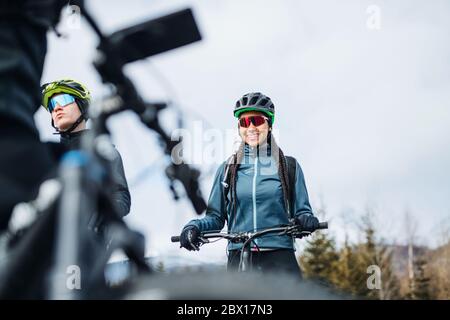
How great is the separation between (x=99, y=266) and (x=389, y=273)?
39.5m

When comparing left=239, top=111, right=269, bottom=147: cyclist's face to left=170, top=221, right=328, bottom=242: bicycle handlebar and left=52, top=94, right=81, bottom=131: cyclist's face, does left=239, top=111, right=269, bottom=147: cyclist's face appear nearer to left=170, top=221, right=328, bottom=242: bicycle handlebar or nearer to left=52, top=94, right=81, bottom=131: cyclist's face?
left=170, top=221, right=328, bottom=242: bicycle handlebar

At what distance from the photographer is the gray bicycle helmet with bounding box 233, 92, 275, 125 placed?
3617 millimetres

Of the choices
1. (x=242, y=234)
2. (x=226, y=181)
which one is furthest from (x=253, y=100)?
(x=242, y=234)

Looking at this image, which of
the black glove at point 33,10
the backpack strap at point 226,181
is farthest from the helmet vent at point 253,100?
the black glove at point 33,10

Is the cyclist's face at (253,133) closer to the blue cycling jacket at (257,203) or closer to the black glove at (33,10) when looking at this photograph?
the blue cycling jacket at (257,203)

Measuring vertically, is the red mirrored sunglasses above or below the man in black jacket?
above

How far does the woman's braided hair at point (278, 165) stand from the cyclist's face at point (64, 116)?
1.11 m

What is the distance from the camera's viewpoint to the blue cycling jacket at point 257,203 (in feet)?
11.1

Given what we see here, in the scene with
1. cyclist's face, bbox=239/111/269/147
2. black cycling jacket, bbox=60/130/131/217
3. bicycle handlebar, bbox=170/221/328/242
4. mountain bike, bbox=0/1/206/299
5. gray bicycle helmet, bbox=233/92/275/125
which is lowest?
mountain bike, bbox=0/1/206/299

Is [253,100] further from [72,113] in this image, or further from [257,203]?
[72,113]

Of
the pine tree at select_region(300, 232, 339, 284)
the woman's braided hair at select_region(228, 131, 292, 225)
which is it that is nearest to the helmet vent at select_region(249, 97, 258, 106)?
the woman's braided hair at select_region(228, 131, 292, 225)

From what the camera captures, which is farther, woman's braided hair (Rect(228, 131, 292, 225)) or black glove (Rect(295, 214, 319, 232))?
woman's braided hair (Rect(228, 131, 292, 225))

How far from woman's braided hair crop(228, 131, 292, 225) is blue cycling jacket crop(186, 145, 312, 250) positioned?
24 mm

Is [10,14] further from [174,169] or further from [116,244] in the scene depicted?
[174,169]
